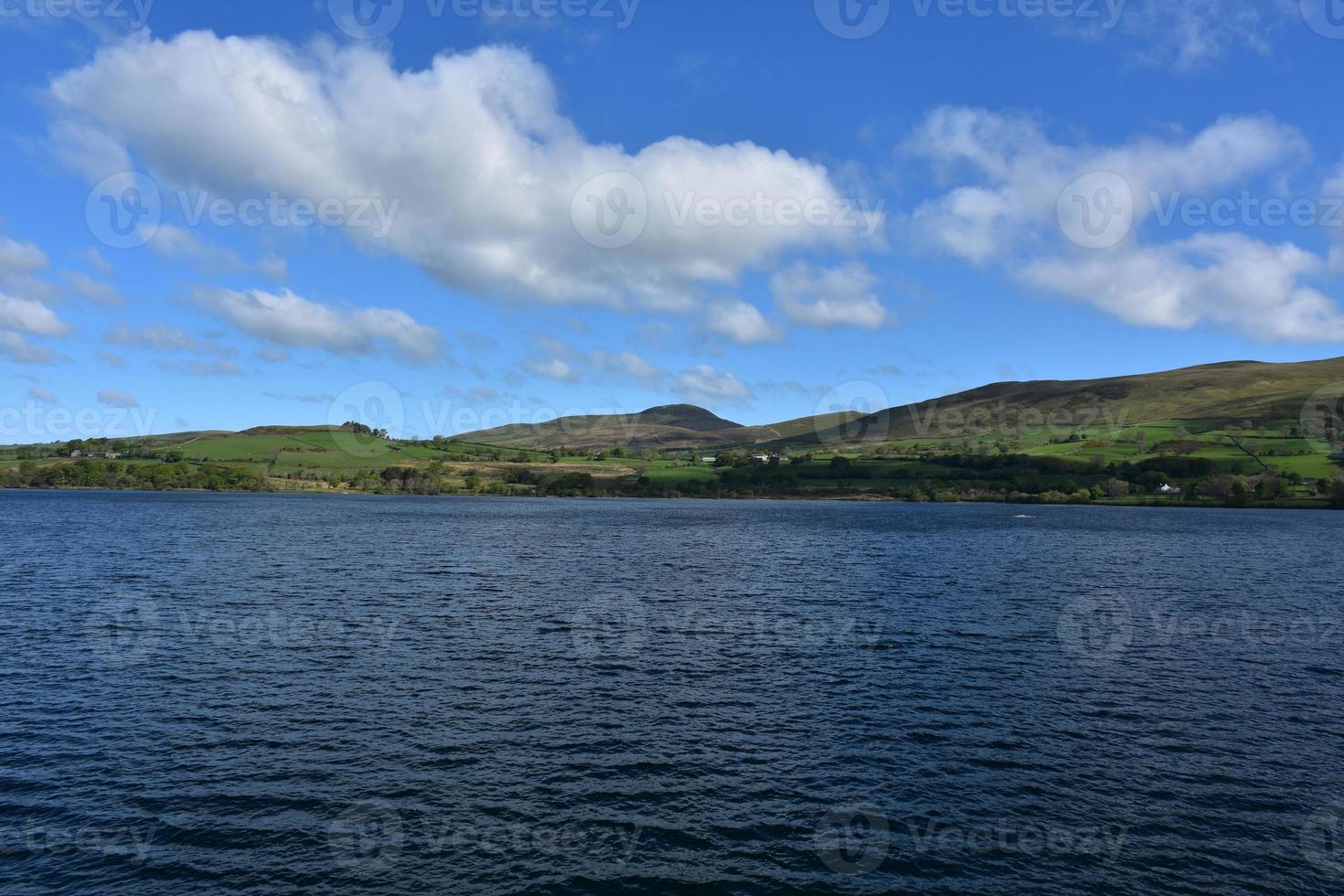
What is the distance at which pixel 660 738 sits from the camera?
33.8 meters

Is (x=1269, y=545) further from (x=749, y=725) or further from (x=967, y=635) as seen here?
(x=749, y=725)

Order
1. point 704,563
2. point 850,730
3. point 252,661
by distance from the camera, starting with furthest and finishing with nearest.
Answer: point 704,563 < point 252,661 < point 850,730

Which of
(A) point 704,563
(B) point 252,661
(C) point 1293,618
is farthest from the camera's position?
(A) point 704,563

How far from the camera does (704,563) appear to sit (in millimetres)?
98500

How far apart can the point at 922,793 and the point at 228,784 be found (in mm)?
26073

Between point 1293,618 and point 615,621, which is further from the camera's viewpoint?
point 1293,618

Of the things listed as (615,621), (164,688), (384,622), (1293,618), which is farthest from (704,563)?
(164,688)

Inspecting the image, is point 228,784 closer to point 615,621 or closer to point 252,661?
point 252,661

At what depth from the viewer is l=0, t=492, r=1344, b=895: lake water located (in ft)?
78.1

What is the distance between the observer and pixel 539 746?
107 ft

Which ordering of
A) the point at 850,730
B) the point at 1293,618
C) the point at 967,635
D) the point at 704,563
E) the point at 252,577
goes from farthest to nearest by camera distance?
the point at 704,563 < the point at 252,577 < the point at 1293,618 < the point at 967,635 < the point at 850,730

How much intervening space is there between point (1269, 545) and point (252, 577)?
490 feet

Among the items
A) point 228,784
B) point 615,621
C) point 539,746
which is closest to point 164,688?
point 228,784

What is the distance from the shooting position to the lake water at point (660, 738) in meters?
23.8
